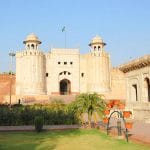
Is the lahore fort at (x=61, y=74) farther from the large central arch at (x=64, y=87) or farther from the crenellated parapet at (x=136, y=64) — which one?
the crenellated parapet at (x=136, y=64)

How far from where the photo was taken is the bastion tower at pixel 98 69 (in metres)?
48.1

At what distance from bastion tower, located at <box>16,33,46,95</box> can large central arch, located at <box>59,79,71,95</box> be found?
12.7 feet

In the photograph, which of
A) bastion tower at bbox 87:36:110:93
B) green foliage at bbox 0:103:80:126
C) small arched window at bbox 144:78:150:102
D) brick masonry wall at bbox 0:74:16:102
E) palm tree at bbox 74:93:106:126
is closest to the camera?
palm tree at bbox 74:93:106:126

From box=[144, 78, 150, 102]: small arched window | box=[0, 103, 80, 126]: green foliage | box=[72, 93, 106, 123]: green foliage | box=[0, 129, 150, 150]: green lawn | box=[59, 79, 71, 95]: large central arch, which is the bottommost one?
box=[0, 129, 150, 150]: green lawn

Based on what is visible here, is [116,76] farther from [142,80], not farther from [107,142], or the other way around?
[107,142]

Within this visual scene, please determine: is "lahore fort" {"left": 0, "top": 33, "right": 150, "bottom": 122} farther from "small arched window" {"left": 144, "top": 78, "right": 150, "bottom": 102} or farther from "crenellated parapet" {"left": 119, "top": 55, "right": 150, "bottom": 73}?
"small arched window" {"left": 144, "top": 78, "right": 150, "bottom": 102}

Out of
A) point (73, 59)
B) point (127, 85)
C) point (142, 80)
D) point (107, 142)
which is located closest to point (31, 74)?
point (73, 59)

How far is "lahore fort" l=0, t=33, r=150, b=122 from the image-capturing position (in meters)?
45.8

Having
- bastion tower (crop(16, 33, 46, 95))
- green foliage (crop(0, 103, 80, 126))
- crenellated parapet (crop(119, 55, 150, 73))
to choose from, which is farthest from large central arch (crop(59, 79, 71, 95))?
green foliage (crop(0, 103, 80, 126))

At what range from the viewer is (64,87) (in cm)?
5084

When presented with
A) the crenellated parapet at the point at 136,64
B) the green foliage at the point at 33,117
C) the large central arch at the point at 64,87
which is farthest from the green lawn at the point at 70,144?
the large central arch at the point at 64,87

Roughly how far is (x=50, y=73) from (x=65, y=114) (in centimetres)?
2872

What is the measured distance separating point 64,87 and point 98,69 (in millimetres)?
6181

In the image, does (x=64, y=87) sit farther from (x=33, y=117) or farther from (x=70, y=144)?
(x=70, y=144)
